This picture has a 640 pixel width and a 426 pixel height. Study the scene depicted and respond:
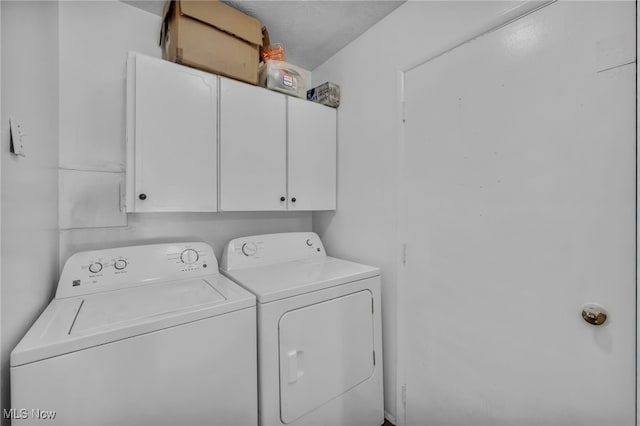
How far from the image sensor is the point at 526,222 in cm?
112

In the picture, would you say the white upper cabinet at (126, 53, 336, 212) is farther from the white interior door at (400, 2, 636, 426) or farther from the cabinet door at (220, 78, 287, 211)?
the white interior door at (400, 2, 636, 426)

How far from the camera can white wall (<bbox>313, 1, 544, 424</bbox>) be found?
143 cm

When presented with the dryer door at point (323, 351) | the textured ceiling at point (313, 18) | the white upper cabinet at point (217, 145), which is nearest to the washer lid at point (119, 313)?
the dryer door at point (323, 351)

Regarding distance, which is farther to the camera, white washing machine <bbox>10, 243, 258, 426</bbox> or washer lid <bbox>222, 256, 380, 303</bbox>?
washer lid <bbox>222, 256, 380, 303</bbox>

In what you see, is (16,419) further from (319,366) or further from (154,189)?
(319,366)

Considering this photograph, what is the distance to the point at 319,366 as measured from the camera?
1350 mm

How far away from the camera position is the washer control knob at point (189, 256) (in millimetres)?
1517

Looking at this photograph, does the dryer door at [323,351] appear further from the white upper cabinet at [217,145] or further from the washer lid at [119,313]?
the white upper cabinet at [217,145]

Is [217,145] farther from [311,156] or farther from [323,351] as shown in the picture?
[323,351]

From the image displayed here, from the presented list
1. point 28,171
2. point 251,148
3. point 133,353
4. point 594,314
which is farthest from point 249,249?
point 594,314

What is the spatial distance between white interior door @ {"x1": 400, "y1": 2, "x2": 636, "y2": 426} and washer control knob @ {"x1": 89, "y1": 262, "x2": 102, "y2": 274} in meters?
1.62

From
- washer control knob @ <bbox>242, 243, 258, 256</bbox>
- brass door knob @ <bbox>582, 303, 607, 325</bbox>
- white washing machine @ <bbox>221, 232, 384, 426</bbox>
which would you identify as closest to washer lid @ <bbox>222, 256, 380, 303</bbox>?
white washing machine @ <bbox>221, 232, 384, 426</bbox>

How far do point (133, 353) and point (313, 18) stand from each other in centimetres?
198

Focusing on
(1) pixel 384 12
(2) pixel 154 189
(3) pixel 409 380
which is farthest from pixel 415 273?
(1) pixel 384 12
